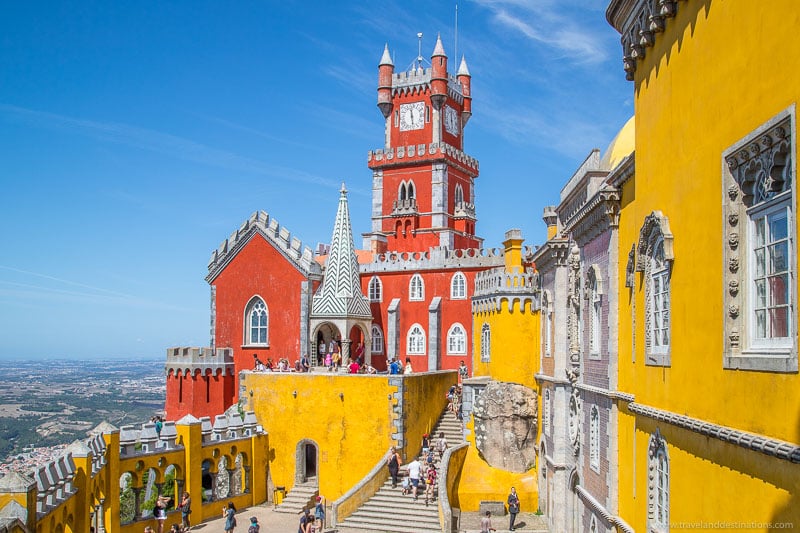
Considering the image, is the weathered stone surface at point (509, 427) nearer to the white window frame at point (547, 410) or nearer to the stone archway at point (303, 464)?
the white window frame at point (547, 410)

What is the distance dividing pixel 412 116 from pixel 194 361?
774 inches

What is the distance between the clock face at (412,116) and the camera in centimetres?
4497

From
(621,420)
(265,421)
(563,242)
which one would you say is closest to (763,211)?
(621,420)

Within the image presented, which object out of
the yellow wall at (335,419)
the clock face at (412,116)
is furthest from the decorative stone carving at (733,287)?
the clock face at (412,116)

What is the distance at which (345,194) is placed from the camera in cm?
3466

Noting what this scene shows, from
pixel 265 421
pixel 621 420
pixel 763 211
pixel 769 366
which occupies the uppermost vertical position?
pixel 763 211

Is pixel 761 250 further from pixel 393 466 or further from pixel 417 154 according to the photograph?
pixel 417 154

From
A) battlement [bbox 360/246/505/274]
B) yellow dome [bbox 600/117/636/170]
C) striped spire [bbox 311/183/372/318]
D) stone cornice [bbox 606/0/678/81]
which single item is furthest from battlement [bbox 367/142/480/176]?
stone cornice [bbox 606/0/678/81]

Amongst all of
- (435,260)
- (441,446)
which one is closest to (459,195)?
(435,260)

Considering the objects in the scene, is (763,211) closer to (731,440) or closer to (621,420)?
(731,440)

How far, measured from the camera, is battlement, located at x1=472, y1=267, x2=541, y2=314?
27.4m

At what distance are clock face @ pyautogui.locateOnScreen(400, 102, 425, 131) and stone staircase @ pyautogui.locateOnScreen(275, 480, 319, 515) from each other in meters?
23.2

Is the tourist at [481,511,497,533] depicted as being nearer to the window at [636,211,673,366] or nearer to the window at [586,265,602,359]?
the window at [586,265,602,359]

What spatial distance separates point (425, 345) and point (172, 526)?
1661cm
